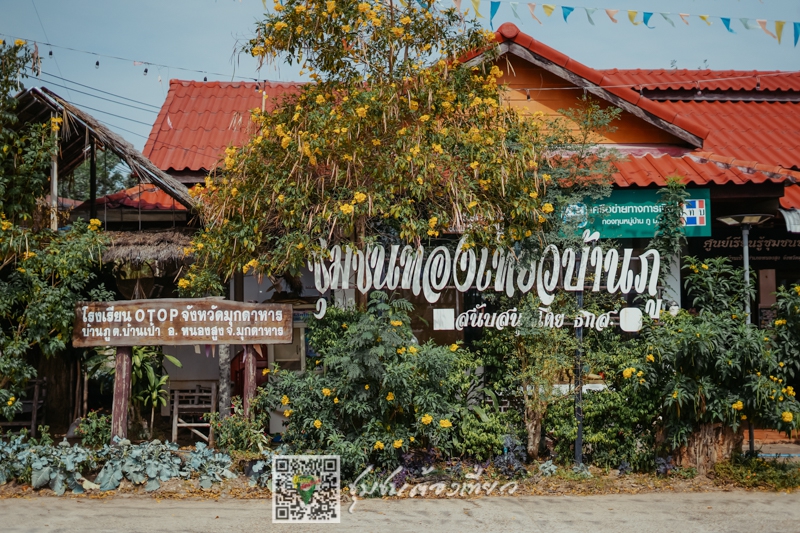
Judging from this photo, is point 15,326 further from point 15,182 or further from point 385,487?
point 385,487

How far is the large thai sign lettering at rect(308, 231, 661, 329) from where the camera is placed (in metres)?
7.90

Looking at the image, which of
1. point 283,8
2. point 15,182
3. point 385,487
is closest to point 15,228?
point 15,182

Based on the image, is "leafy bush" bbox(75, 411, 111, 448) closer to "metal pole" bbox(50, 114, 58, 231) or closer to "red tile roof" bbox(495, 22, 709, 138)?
"metal pole" bbox(50, 114, 58, 231)

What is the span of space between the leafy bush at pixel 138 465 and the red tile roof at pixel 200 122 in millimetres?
3757

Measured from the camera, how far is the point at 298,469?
712 centimetres

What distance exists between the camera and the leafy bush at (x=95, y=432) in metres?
7.79

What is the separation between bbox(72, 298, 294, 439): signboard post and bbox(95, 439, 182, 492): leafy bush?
287mm

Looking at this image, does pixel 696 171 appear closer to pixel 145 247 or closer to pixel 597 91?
pixel 597 91

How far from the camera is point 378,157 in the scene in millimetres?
7699

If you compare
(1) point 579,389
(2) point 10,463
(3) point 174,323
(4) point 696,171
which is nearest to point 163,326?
(3) point 174,323

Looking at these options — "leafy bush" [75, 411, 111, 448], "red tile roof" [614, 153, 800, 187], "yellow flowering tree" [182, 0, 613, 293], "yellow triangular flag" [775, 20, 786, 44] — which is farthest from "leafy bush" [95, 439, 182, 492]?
"yellow triangular flag" [775, 20, 786, 44]

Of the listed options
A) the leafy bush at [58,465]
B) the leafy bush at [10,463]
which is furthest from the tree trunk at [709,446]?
the leafy bush at [10,463]

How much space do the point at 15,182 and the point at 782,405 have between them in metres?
8.59

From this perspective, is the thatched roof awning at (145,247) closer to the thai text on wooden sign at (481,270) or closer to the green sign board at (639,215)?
the thai text on wooden sign at (481,270)
